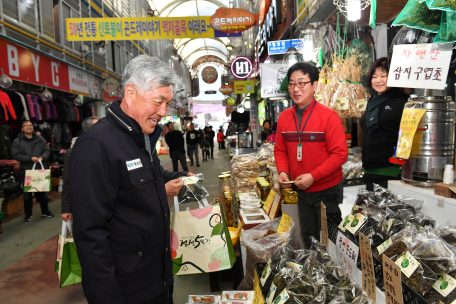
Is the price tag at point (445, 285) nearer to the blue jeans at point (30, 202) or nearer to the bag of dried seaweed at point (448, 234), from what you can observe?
the bag of dried seaweed at point (448, 234)

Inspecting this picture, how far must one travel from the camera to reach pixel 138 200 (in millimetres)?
1348

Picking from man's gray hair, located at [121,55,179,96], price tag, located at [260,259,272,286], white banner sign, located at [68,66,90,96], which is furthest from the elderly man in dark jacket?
white banner sign, located at [68,66,90,96]

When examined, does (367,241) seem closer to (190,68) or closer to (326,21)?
(326,21)

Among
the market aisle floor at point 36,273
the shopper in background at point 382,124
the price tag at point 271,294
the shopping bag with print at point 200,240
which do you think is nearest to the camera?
the price tag at point 271,294

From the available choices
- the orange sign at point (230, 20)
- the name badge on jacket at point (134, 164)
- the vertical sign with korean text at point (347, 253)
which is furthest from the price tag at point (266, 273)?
the orange sign at point (230, 20)

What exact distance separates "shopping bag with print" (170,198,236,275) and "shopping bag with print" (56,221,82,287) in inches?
44.7

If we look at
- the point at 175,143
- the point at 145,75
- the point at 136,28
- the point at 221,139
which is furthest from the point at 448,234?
the point at 221,139

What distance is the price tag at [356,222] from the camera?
58.3 inches

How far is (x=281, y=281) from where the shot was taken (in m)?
1.48

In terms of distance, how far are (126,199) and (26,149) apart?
540 cm

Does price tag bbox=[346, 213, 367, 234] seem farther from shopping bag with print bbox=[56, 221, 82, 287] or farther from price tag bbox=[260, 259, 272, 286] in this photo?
shopping bag with print bbox=[56, 221, 82, 287]

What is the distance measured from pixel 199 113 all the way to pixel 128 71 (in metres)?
47.3

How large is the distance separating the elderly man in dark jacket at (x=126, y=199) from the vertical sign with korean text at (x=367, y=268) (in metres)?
0.92

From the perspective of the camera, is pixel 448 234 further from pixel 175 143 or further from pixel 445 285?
pixel 175 143
